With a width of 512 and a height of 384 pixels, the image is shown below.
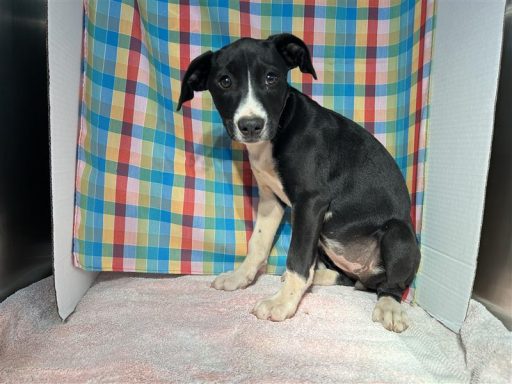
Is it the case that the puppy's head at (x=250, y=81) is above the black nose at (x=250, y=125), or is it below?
above

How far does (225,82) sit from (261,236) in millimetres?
933

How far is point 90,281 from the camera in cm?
274

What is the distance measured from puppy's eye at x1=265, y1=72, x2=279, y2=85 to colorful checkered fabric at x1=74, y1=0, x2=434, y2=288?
2.27 ft

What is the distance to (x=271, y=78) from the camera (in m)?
2.24

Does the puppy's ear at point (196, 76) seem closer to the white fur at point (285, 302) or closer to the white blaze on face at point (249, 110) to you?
the white blaze on face at point (249, 110)

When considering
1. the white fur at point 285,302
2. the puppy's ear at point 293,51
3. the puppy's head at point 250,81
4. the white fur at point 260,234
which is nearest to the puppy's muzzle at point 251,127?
the puppy's head at point 250,81

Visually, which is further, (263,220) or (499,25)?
(263,220)

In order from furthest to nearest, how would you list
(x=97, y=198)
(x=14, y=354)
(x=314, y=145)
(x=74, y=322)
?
(x=97, y=198), (x=314, y=145), (x=74, y=322), (x=14, y=354)

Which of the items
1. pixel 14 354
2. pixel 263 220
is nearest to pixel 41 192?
pixel 14 354

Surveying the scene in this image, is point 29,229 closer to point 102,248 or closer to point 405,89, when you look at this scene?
point 102,248

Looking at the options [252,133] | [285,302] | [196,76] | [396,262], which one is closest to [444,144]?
[396,262]

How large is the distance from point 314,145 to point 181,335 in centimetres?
113

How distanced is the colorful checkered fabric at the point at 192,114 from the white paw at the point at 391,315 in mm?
597

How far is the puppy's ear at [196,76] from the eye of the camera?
7.63ft
